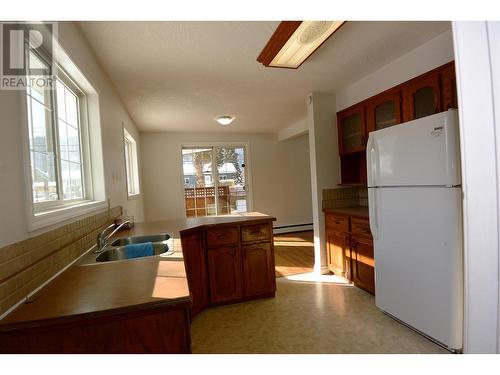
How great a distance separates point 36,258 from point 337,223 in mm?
2739

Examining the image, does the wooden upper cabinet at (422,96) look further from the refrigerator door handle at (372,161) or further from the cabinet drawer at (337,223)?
the cabinet drawer at (337,223)

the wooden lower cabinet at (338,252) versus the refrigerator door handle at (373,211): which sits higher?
the refrigerator door handle at (373,211)

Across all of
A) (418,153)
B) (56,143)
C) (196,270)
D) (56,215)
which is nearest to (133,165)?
(196,270)

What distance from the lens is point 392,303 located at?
2141 millimetres

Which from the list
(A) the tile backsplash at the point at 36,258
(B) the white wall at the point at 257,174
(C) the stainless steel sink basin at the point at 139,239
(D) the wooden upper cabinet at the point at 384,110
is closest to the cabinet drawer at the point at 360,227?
(D) the wooden upper cabinet at the point at 384,110

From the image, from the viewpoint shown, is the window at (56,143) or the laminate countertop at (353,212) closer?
the window at (56,143)

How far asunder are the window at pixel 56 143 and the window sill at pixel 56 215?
0.08 m

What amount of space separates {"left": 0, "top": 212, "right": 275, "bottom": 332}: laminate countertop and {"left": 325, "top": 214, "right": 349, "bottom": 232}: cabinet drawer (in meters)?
2.03

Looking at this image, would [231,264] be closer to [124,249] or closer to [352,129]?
[124,249]

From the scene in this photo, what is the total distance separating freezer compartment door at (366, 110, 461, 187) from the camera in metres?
1.64

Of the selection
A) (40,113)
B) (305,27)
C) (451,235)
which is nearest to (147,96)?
(40,113)

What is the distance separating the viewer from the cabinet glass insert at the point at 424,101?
226cm
